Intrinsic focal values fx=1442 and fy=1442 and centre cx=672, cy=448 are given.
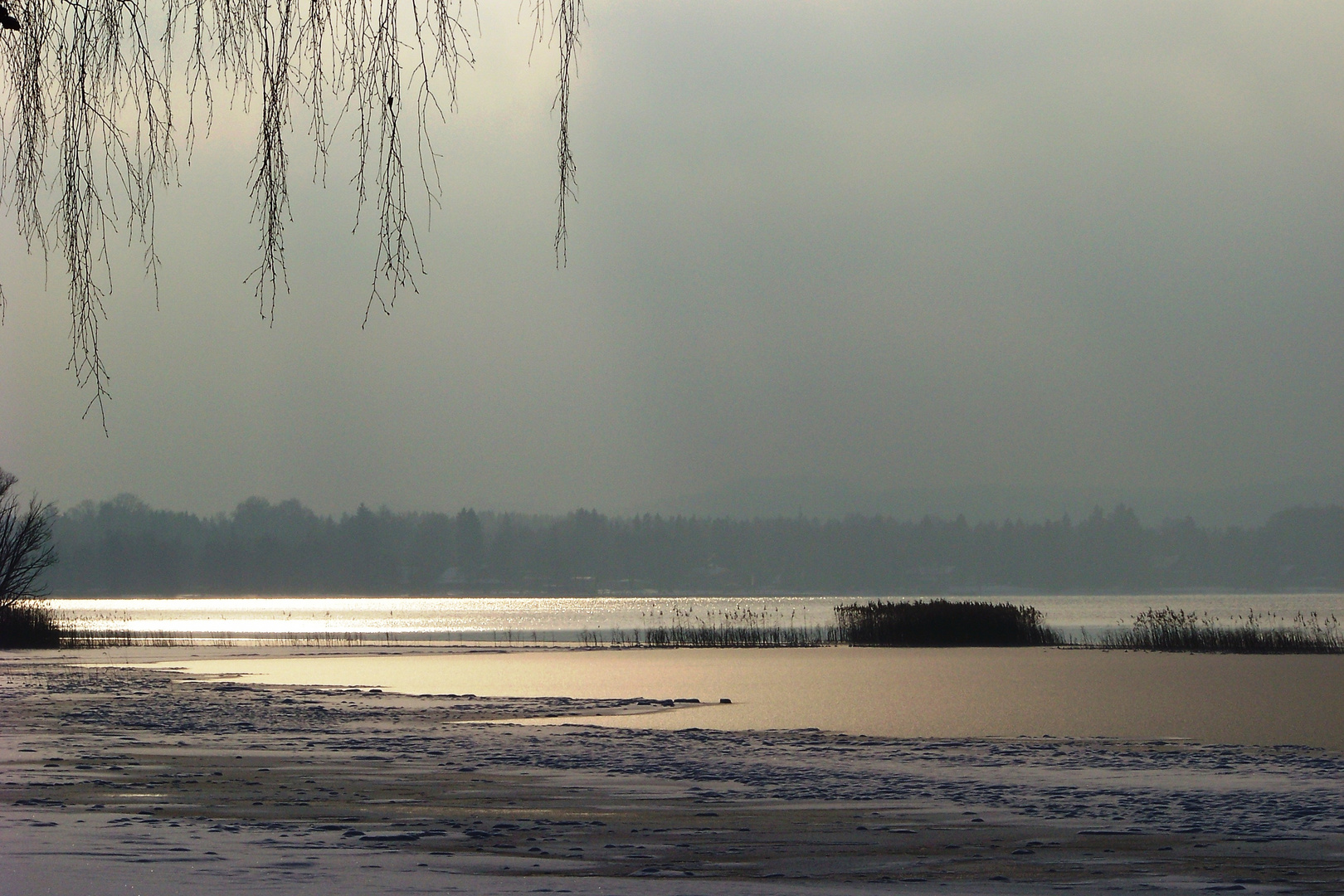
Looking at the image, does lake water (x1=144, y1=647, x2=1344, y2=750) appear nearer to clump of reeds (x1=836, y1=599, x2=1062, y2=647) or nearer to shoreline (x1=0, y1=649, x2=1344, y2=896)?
clump of reeds (x1=836, y1=599, x2=1062, y2=647)

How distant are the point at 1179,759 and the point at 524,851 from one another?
674cm

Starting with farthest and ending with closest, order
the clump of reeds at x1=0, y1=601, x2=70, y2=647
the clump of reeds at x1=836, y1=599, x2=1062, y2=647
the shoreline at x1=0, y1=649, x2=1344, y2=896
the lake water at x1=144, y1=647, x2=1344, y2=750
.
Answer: the clump of reeds at x1=836, y1=599, x2=1062, y2=647 → the clump of reeds at x1=0, y1=601, x2=70, y2=647 → the lake water at x1=144, y1=647, x2=1344, y2=750 → the shoreline at x1=0, y1=649, x2=1344, y2=896

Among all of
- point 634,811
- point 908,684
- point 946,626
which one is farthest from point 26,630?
point 634,811

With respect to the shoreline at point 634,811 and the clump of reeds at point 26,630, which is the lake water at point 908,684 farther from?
the clump of reeds at point 26,630

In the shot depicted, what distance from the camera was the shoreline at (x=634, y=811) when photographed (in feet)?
19.5

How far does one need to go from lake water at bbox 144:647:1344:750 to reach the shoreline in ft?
7.21

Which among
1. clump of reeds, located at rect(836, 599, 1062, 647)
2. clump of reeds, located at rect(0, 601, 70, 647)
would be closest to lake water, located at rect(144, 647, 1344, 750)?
clump of reeds, located at rect(836, 599, 1062, 647)

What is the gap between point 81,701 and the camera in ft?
52.8

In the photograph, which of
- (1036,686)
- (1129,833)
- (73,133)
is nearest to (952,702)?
(1036,686)

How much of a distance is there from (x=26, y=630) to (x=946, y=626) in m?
23.6

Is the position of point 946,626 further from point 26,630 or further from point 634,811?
point 634,811

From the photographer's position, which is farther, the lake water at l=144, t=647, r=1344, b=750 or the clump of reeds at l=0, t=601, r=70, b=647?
the clump of reeds at l=0, t=601, r=70, b=647

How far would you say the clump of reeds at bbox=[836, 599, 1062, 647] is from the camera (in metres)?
37.0

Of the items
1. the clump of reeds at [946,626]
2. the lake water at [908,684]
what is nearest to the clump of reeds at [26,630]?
the lake water at [908,684]
